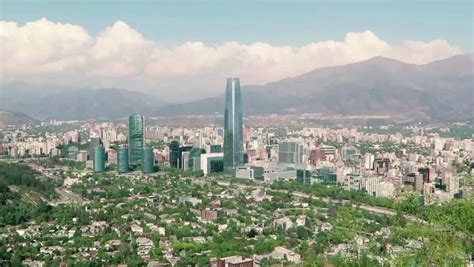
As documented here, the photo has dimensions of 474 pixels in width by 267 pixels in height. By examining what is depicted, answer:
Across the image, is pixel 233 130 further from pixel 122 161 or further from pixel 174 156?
pixel 122 161

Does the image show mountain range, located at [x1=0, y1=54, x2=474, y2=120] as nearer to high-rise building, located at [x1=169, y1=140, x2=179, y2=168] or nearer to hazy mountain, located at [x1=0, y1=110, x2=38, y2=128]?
hazy mountain, located at [x1=0, y1=110, x2=38, y2=128]

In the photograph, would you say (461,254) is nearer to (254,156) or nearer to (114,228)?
(114,228)

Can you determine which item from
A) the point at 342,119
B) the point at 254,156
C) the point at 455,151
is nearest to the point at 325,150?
the point at 254,156

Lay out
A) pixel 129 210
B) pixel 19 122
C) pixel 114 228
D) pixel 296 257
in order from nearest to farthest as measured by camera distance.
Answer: pixel 296 257 → pixel 114 228 → pixel 129 210 → pixel 19 122

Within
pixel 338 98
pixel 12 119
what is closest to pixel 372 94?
pixel 338 98

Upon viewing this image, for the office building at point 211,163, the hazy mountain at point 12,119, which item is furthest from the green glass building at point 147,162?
the hazy mountain at point 12,119

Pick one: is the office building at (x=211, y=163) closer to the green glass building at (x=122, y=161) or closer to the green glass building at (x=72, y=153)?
the green glass building at (x=122, y=161)
